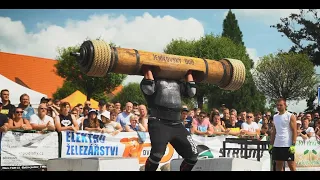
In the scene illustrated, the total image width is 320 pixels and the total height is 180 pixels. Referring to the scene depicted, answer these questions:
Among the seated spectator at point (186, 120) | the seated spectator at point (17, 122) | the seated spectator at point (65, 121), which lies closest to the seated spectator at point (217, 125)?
the seated spectator at point (186, 120)

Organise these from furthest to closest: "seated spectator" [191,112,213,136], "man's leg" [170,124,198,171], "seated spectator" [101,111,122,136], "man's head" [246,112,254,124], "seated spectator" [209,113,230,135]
Result: "man's head" [246,112,254,124] < "seated spectator" [209,113,230,135] < "seated spectator" [191,112,213,136] < "seated spectator" [101,111,122,136] < "man's leg" [170,124,198,171]

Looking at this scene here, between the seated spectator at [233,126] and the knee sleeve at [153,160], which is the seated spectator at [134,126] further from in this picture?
the knee sleeve at [153,160]

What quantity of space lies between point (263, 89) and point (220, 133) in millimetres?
37904

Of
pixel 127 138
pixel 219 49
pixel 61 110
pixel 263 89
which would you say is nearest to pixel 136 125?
pixel 127 138

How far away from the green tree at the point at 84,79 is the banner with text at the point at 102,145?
35353mm

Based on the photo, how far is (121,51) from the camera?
278 inches

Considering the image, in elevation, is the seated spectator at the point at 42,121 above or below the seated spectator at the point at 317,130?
above

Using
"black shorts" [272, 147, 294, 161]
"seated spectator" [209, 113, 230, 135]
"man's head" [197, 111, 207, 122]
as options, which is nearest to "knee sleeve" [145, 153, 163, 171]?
"black shorts" [272, 147, 294, 161]

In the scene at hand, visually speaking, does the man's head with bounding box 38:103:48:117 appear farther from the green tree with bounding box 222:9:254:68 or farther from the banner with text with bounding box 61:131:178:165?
the green tree with bounding box 222:9:254:68

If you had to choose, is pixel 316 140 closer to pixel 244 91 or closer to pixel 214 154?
pixel 214 154

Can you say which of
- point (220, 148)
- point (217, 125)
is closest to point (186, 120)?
point (217, 125)

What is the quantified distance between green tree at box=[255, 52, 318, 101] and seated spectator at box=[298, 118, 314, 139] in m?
33.1

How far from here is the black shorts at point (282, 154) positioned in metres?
9.71

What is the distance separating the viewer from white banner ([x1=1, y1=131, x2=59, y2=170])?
10016 millimetres
